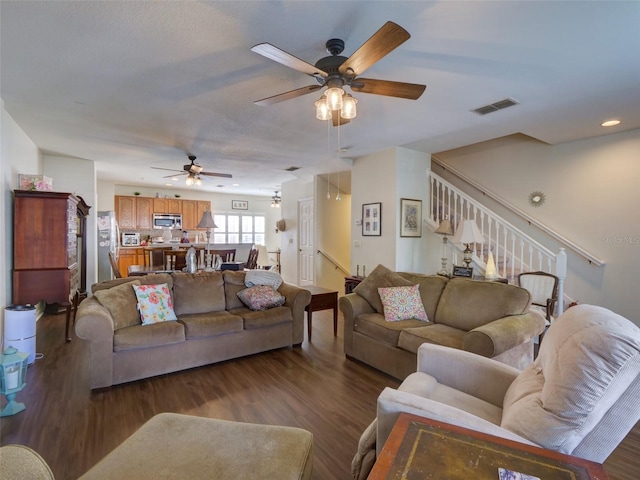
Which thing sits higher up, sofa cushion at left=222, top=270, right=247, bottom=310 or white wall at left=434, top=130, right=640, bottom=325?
white wall at left=434, top=130, right=640, bottom=325

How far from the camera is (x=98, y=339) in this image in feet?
8.34

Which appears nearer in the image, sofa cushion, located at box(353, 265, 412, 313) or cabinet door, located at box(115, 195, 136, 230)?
sofa cushion, located at box(353, 265, 412, 313)

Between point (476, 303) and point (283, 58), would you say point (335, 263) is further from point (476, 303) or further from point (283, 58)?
point (283, 58)

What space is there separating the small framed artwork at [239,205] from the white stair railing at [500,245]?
23.2ft

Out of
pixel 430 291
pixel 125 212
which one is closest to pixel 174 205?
pixel 125 212

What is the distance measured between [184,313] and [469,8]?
3483mm

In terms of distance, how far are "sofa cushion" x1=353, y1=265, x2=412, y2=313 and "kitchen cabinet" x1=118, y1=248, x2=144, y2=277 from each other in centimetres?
720

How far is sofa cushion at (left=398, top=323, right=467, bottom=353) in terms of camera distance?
251 cm

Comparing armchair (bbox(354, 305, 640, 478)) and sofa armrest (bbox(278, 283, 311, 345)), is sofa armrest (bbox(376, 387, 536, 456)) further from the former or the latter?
sofa armrest (bbox(278, 283, 311, 345))

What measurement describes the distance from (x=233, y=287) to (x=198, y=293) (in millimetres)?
405

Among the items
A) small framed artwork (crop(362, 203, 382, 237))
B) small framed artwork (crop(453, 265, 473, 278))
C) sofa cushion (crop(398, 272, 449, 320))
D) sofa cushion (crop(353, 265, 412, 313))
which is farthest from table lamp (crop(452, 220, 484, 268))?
small framed artwork (crop(362, 203, 382, 237))

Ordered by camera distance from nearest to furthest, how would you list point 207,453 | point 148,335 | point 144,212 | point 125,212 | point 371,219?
point 207,453, point 148,335, point 371,219, point 125,212, point 144,212

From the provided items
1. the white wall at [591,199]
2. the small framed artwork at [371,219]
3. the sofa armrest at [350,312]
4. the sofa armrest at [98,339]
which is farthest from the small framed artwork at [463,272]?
the sofa armrest at [98,339]

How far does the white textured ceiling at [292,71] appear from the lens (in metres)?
1.87
